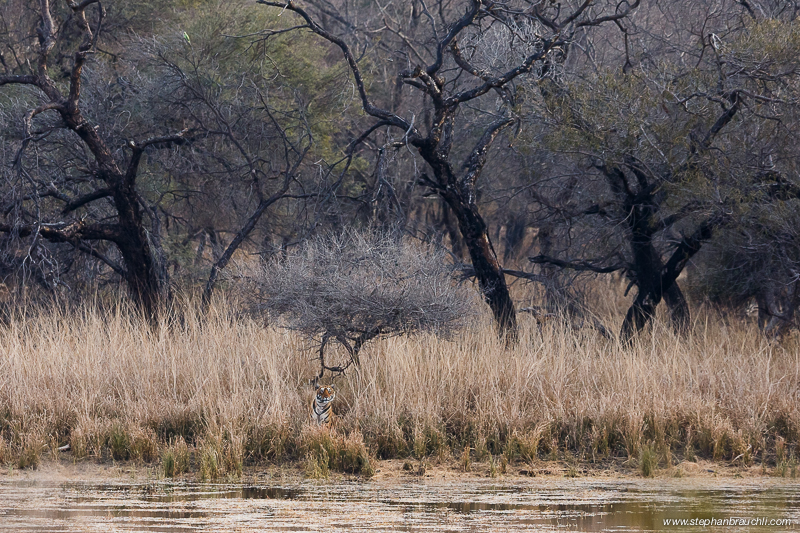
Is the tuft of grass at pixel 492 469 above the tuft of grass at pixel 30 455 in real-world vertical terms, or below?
below

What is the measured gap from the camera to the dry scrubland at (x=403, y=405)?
6.67 metres

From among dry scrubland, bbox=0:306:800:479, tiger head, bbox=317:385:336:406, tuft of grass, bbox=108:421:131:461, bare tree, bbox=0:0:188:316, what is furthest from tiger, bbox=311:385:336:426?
bare tree, bbox=0:0:188:316

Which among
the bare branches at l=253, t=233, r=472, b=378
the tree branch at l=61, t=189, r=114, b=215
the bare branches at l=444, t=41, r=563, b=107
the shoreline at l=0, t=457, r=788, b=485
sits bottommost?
the shoreline at l=0, t=457, r=788, b=485

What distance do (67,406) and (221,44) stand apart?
769cm

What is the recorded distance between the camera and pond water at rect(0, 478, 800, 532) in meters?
4.88

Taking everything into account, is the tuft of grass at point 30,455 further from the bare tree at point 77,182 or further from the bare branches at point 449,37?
the bare branches at point 449,37

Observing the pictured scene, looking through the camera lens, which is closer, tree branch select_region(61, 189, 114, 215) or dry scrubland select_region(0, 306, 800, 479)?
dry scrubland select_region(0, 306, 800, 479)

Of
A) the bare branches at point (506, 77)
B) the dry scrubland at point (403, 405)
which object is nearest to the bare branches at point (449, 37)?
the bare branches at point (506, 77)

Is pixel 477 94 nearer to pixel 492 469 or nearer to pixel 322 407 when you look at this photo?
pixel 322 407

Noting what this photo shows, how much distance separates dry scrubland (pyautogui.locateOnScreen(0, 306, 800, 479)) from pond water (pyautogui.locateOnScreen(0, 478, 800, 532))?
1.40 feet

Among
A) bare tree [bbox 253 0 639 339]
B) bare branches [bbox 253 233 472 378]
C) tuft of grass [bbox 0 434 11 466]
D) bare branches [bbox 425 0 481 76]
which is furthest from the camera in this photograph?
bare tree [bbox 253 0 639 339]

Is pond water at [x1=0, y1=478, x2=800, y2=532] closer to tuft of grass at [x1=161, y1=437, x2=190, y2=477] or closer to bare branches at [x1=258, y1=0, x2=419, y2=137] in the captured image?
tuft of grass at [x1=161, y1=437, x2=190, y2=477]

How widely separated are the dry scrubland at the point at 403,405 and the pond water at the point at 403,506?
16.7 inches

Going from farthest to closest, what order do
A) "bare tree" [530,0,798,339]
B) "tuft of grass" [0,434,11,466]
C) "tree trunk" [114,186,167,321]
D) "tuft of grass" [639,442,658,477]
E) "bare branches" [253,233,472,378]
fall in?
"tree trunk" [114,186,167,321] → "bare tree" [530,0,798,339] → "bare branches" [253,233,472,378] → "tuft of grass" [0,434,11,466] → "tuft of grass" [639,442,658,477]
